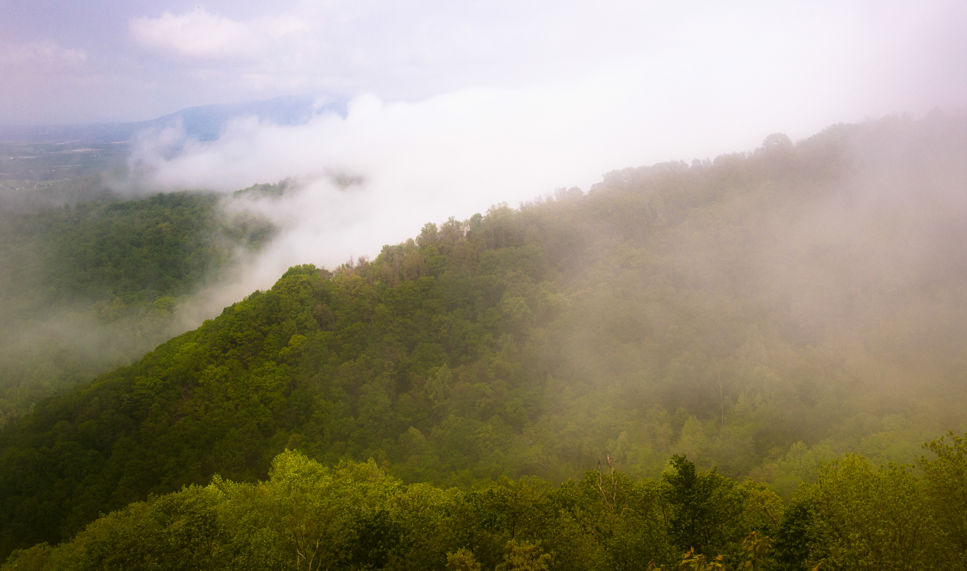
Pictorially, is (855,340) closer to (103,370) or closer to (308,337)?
(308,337)

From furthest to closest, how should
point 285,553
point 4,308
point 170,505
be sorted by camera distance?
point 4,308, point 170,505, point 285,553

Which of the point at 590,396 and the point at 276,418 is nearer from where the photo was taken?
the point at 276,418

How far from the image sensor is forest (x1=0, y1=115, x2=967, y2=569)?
22094mm

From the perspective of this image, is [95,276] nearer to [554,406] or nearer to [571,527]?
[554,406]

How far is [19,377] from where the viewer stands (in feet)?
277

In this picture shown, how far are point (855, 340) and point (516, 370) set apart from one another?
52.9 metres

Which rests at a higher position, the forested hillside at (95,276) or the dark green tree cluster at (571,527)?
the forested hillside at (95,276)

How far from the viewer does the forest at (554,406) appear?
72.5 feet

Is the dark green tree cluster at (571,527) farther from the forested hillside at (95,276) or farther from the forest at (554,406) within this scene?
the forested hillside at (95,276)

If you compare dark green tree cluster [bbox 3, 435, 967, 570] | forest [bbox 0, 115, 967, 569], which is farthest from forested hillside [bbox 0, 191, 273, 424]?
dark green tree cluster [bbox 3, 435, 967, 570]

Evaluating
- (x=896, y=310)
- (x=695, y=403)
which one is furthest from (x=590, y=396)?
(x=896, y=310)

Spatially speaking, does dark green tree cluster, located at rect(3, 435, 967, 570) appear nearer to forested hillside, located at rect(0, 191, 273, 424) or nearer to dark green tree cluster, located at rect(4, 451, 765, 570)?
dark green tree cluster, located at rect(4, 451, 765, 570)

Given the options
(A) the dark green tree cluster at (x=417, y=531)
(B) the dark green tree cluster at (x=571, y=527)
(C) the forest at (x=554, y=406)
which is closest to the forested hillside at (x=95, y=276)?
(C) the forest at (x=554, y=406)

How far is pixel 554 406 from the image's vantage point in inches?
2746
